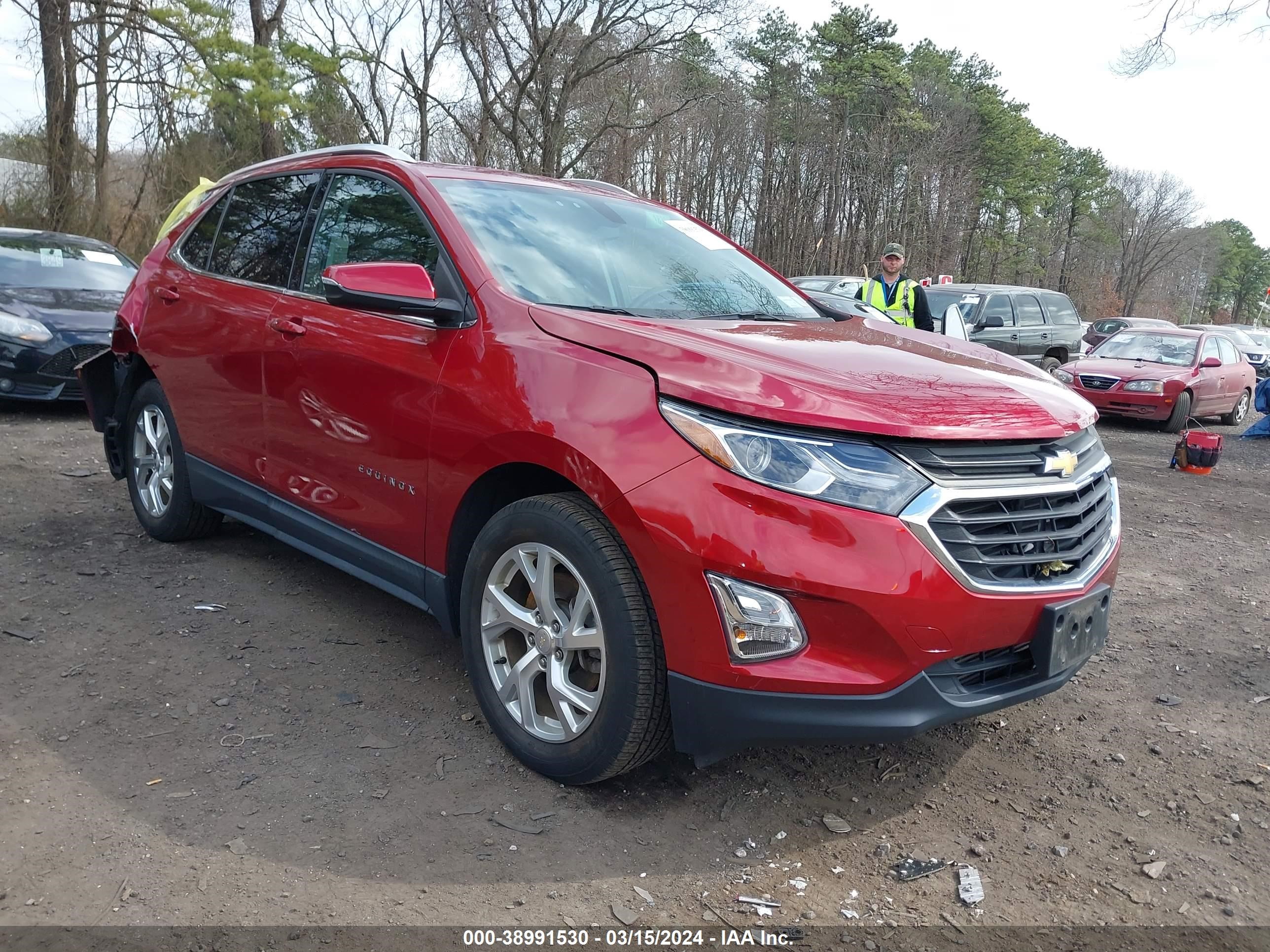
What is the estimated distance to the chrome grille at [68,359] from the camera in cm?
780

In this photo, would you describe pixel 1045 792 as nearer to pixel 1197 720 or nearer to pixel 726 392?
pixel 1197 720

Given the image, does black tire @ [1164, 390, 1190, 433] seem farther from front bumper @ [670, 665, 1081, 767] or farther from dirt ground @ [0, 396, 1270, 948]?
front bumper @ [670, 665, 1081, 767]

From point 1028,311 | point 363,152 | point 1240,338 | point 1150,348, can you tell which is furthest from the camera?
point 1240,338

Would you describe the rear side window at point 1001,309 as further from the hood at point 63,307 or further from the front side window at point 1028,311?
the hood at point 63,307

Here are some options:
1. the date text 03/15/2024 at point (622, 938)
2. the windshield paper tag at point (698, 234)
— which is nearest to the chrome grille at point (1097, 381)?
the windshield paper tag at point (698, 234)

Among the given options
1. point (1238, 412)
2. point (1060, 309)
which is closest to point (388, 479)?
point (1238, 412)

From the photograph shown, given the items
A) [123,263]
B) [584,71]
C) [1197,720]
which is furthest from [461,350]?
[584,71]

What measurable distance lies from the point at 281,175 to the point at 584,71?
20.1m

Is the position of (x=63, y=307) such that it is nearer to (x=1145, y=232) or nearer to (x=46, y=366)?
(x=46, y=366)

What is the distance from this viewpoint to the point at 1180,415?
42.3 ft

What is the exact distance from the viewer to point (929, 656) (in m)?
2.32

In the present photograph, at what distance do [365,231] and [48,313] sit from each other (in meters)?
5.94

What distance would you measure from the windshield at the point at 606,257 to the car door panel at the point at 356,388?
0.26 meters

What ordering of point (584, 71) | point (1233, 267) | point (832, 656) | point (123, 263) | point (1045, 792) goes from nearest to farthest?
point (832, 656) < point (1045, 792) < point (123, 263) < point (584, 71) < point (1233, 267)
